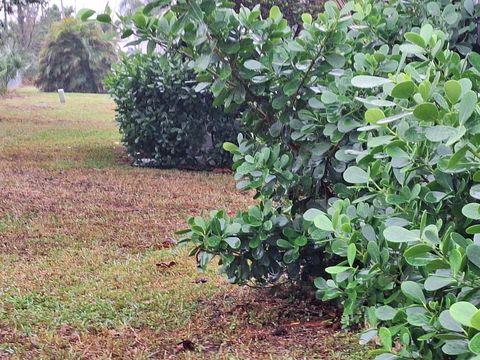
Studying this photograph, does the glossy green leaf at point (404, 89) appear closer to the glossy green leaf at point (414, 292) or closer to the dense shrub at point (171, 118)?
the glossy green leaf at point (414, 292)

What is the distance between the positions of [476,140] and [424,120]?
0.33 feet

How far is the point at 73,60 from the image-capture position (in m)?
27.0

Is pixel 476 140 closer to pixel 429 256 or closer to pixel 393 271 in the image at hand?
pixel 429 256

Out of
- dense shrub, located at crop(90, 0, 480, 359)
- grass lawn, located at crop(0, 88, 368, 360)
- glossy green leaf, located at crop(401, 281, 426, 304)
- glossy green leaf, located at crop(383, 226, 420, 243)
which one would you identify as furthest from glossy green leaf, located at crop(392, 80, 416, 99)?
grass lawn, located at crop(0, 88, 368, 360)

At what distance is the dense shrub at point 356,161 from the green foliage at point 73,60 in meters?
24.9

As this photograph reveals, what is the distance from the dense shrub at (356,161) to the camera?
3.77ft

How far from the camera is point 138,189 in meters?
5.79

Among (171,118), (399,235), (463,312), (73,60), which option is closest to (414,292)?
(399,235)

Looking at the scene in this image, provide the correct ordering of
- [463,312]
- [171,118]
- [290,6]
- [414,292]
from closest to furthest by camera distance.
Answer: [463,312]
[414,292]
[171,118]
[290,6]

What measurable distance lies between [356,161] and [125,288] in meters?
1.75

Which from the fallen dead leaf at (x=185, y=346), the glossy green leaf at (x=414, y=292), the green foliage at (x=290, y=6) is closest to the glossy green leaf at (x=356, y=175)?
the glossy green leaf at (x=414, y=292)

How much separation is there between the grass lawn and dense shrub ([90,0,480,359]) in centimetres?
22

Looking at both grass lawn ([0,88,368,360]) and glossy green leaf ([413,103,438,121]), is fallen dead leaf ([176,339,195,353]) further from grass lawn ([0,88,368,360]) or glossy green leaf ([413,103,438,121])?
glossy green leaf ([413,103,438,121])

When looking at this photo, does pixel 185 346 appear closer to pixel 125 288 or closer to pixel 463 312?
pixel 125 288
